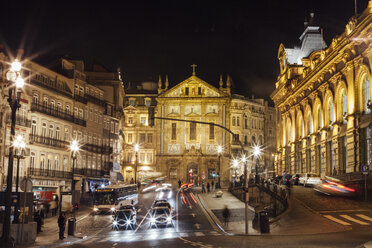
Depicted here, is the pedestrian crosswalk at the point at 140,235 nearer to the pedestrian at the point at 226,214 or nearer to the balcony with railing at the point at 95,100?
the pedestrian at the point at 226,214

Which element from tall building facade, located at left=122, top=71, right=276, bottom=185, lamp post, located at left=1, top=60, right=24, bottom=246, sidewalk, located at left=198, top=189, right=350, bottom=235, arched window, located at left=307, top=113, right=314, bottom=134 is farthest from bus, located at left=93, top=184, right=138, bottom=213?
tall building facade, located at left=122, top=71, right=276, bottom=185

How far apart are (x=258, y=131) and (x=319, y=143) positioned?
55.8 m

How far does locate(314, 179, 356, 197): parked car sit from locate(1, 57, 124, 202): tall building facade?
2797cm

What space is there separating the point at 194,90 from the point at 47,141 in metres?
47.5

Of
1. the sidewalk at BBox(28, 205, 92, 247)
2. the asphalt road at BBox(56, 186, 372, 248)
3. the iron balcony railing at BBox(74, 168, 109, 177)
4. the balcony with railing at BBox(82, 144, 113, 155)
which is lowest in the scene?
the sidewalk at BBox(28, 205, 92, 247)

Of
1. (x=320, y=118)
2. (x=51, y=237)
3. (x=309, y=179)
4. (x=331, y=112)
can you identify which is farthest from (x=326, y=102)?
(x=51, y=237)

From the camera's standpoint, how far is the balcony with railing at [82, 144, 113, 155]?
231ft

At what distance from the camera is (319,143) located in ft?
195

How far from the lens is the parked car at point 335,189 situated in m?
40.7

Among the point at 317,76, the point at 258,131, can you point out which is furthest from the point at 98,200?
the point at 258,131

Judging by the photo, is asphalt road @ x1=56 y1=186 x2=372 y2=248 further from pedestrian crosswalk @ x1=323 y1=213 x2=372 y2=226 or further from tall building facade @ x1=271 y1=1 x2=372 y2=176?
tall building facade @ x1=271 y1=1 x2=372 y2=176

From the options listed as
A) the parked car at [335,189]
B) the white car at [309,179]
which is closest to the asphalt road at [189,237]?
the parked car at [335,189]

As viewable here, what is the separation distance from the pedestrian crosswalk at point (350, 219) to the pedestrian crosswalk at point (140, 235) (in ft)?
24.0

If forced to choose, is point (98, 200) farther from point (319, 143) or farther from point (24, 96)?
point (319, 143)
